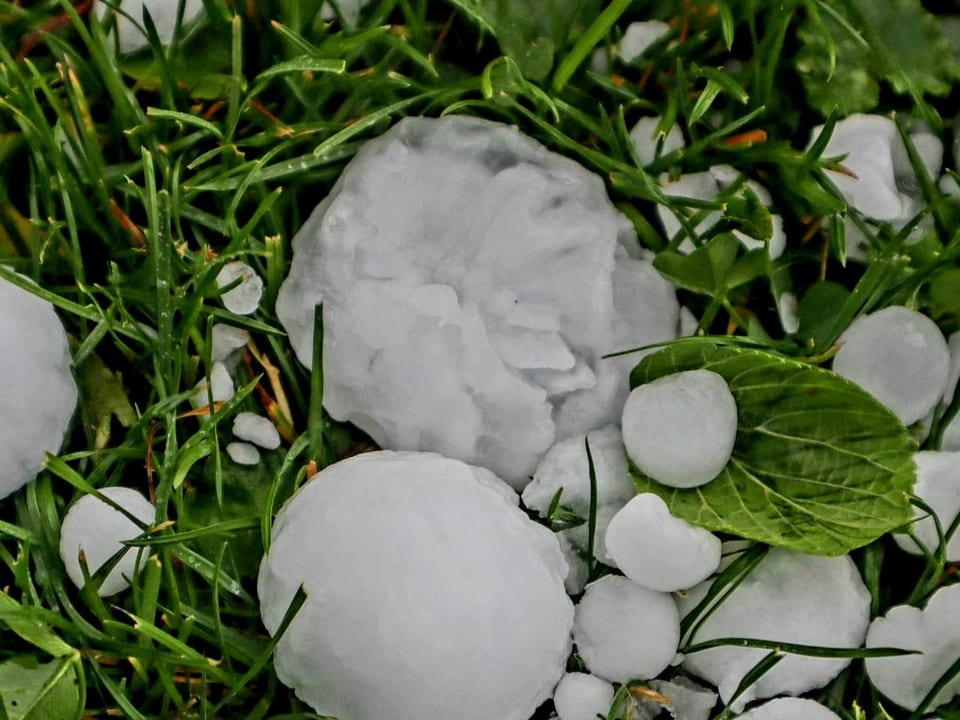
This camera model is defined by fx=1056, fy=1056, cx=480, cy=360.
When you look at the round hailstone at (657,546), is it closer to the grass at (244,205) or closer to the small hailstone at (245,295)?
the grass at (244,205)

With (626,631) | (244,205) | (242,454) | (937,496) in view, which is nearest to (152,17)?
(244,205)

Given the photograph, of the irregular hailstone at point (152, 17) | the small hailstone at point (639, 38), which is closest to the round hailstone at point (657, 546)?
the small hailstone at point (639, 38)

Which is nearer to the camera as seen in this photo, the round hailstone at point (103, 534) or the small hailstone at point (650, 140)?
the round hailstone at point (103, 534)

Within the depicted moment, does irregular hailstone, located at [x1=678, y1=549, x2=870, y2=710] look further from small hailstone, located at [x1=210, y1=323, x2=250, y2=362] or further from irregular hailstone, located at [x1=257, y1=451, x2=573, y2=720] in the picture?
small hailstone, located at [x1=210, y1=323, x2=250, y2=362]

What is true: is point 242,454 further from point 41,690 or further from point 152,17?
point 152,17

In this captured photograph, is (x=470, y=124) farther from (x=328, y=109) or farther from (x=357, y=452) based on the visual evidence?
(x=357, y=452)

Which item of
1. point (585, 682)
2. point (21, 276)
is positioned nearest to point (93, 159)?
point (21, 276)

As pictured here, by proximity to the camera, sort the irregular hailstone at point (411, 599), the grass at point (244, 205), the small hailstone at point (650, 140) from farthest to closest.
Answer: the small hailstone at point (650, 140), the grass at point (244, 205), the irregular hailstone at point (411, 599)
